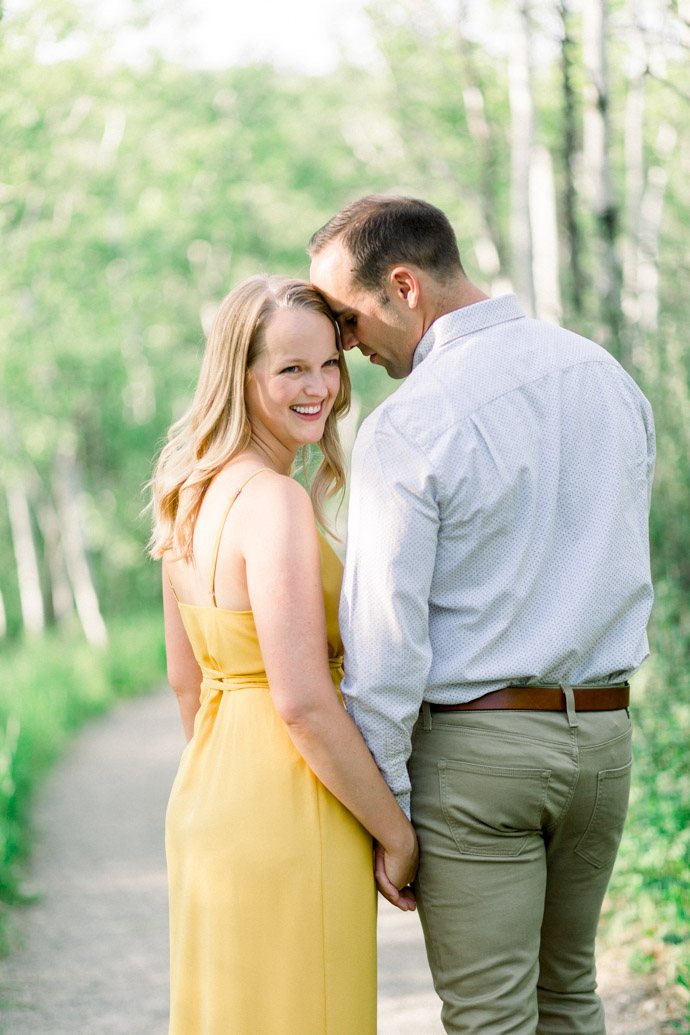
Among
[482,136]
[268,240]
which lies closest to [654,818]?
[482,136]

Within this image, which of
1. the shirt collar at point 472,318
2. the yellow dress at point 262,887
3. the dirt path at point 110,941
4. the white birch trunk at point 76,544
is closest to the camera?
the yellow dress at point 262,887

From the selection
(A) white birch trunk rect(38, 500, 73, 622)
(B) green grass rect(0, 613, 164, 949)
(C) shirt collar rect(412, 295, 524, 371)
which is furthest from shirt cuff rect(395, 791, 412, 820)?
(A) white birch trunk rect(38, 500, 73, 622)

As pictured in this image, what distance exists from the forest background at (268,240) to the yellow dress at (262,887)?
153cm

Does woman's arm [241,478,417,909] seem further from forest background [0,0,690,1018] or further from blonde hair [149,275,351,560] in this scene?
forest background [0,0,690,1018]

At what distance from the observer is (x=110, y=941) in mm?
5168

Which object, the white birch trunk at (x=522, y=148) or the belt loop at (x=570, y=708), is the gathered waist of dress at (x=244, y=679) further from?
the white birch trunk at (x=522, y=148)

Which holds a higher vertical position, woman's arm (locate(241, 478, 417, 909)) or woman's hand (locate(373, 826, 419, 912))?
woman's arm (locate(241, 478, 417, 909))

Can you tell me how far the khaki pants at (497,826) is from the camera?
2.19m

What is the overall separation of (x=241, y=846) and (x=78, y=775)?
6631 mm

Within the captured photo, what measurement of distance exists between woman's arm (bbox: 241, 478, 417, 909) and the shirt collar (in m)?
0.49

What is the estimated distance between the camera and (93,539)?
1836 centimetres

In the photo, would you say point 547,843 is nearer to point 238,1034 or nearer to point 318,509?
point 238,1034

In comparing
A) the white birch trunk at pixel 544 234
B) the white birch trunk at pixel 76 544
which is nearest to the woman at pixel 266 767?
the white birch trunk at pixel 544 234

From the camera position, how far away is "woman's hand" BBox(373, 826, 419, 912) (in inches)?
88.2
